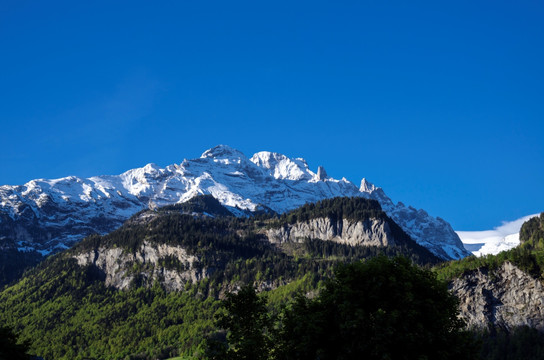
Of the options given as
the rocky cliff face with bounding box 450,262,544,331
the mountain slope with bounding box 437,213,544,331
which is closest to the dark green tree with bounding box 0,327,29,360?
the mountain slope with bounding box 437,213,544,331

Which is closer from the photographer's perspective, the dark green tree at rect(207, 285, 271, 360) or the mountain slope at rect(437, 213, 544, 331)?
the dark green tree at rect(207, 285, 271, 360)

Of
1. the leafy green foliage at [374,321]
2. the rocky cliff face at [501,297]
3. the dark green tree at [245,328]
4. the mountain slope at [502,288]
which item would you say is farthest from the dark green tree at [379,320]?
the rocky cliff face at [501,297]

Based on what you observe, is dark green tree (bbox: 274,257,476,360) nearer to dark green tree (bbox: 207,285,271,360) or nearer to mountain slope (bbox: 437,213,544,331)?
dark green tree (bbox: 207,285,271,360)

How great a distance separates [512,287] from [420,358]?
6525 inches

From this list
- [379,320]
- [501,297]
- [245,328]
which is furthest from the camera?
[501,297]

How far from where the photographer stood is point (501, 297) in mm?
185250

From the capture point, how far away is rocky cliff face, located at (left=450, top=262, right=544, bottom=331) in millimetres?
175500

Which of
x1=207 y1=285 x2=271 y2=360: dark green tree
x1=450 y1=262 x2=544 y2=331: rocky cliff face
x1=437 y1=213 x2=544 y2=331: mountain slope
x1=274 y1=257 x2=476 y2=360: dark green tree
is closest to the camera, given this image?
x1=274 y1=257 x2=476 y2=360: dark green tree

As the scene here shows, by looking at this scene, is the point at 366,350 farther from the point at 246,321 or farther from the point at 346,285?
the point at 246,321

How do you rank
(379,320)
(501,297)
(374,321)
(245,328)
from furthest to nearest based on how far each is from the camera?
(501,297) → (245,328) → (374,321) → (379,320)

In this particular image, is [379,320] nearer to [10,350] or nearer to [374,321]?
[374,321]

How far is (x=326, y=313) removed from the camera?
43969 millimetres

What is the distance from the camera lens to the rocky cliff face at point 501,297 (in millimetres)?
175500

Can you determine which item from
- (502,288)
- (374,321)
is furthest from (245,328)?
(502,288)
